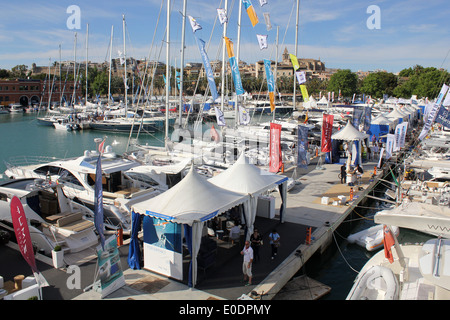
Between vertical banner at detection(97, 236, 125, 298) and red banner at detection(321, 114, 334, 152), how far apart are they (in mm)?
18703

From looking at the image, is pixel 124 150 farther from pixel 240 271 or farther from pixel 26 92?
pixel 26 92

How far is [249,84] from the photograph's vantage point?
126812 mm

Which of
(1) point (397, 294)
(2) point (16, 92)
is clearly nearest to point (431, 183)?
(1) point (397, 294)

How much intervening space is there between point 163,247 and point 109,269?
165cm

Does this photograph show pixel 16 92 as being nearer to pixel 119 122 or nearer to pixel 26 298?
pixel 119 122

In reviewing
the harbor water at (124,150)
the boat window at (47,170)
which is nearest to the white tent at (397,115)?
the harbor water at (124,150)

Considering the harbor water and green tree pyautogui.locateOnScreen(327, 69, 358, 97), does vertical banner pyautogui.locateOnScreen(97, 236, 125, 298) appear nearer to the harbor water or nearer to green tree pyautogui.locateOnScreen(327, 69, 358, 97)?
the harbor water

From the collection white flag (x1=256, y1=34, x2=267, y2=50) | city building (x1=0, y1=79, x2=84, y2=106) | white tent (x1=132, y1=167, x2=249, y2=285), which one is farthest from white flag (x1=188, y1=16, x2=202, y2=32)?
city building (x1=0, y1=79, x2=84, y2=106)

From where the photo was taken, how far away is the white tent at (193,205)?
1006cm

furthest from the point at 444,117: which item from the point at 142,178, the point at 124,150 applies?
the point at 124,150

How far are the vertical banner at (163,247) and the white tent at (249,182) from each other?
2974 millimetres

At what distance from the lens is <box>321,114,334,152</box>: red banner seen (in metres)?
25.2

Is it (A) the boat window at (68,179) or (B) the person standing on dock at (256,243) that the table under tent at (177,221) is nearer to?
(B) the person standing on dock at (256,243)

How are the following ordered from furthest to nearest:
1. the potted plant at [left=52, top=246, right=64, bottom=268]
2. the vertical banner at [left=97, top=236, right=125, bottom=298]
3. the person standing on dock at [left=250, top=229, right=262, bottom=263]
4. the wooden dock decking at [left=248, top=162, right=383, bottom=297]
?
the person standing on dock at [left=250, top=229, right=262, bottom=263]
the potted plant at [left=52, top=246, right=64, bottom=268]
the wooden dock decking at [left=248, top=162, right=383, bottom=297]
the vertical banner at [left=97, top=236, right=125, bottom=298]
